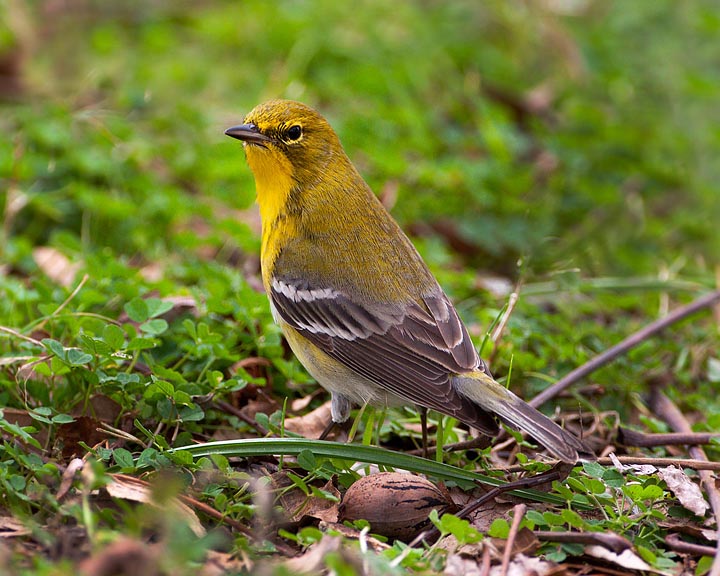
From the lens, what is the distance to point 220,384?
4266mm

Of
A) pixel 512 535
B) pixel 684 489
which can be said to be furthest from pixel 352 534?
pixel 684 489

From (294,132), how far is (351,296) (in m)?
1.00

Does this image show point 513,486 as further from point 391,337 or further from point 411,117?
point 411,117

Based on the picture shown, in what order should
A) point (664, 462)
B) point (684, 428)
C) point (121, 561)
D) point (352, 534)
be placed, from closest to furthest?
point (121, 561) < point (352, 534) < point (664, 462) < point (684, 428)

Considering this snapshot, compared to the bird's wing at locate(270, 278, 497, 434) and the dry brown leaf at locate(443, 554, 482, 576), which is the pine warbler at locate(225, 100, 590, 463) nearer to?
the bird's wing at locate(270, 278, 497, 434)

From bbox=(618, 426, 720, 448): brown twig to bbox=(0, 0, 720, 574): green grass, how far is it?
0.14m

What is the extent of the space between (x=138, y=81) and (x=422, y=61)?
269 cm

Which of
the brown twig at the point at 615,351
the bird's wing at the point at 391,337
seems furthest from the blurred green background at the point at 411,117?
the bird's wing at the point at 391,337

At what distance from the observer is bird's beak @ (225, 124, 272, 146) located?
16.0ft

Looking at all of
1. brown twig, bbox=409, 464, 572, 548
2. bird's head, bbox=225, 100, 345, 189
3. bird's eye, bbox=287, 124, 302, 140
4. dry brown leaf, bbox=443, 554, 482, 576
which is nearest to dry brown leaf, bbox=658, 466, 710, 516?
brown twig, bbox=409, 464, 572, 548

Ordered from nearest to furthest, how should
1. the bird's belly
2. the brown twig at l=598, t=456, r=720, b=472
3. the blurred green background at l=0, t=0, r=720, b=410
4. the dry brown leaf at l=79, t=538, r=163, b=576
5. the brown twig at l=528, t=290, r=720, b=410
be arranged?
the dry brown leaf at l=79, t=538, r=163, b=576, the brown twig at l=598, t=456, r=720, b=472, the bird's belly, the brown twig at l=528, t=290, r=720, b=410, the blurred green background at l=0, t=0, r=720, b=410

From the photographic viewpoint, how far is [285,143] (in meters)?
4.95

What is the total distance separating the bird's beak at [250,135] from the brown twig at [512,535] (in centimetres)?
231

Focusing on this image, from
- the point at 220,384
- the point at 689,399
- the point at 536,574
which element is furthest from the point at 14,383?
the point at 689,399
